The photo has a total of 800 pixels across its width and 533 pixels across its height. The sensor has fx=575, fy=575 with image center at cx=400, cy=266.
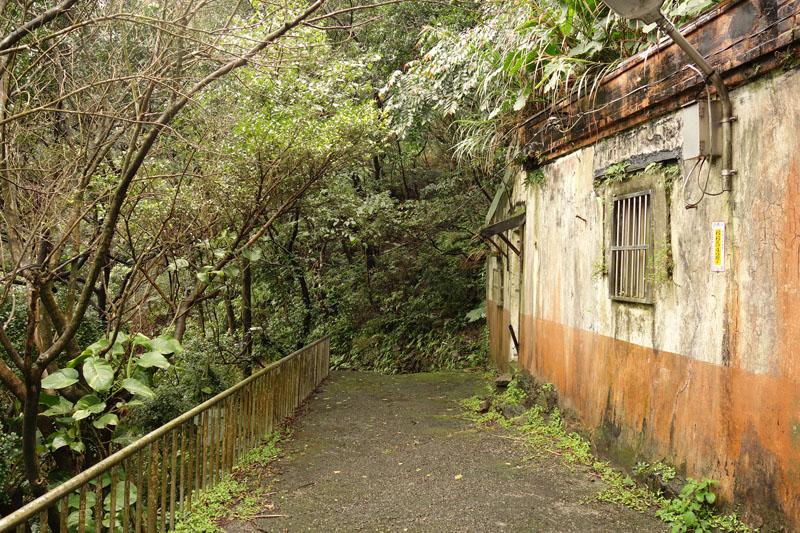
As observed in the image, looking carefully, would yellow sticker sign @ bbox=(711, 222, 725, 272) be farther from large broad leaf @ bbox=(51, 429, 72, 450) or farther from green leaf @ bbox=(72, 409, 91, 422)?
large broad leaf @ bbox=(51, 429, 72, 450)

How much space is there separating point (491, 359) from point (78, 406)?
9.27m

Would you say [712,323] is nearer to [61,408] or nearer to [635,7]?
[635,7]

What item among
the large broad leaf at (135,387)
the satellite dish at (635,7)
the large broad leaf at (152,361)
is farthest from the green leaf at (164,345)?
the satellite dish at (635,7)

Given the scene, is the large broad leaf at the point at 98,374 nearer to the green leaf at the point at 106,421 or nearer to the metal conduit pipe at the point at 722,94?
the green leaf at the point at 106,421

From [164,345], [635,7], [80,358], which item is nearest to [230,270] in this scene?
[164,345]

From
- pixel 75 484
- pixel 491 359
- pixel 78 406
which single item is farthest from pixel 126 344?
pixel 491 359

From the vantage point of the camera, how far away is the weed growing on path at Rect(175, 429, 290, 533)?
4609 millimetres

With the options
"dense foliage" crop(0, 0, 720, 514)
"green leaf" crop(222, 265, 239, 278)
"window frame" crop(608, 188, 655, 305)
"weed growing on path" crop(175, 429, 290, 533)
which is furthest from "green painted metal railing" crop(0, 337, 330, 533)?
"window frame" crop(608, 188, 655, 305)

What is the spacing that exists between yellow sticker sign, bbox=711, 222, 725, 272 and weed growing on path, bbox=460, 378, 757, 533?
161 cm

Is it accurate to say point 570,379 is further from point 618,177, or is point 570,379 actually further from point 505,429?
point 618,177

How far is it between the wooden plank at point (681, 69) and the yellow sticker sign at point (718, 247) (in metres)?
1.05

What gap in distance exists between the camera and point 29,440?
4.39 meters

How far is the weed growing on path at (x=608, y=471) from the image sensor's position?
4238 millimetres

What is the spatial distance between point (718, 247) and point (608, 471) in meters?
2.57
